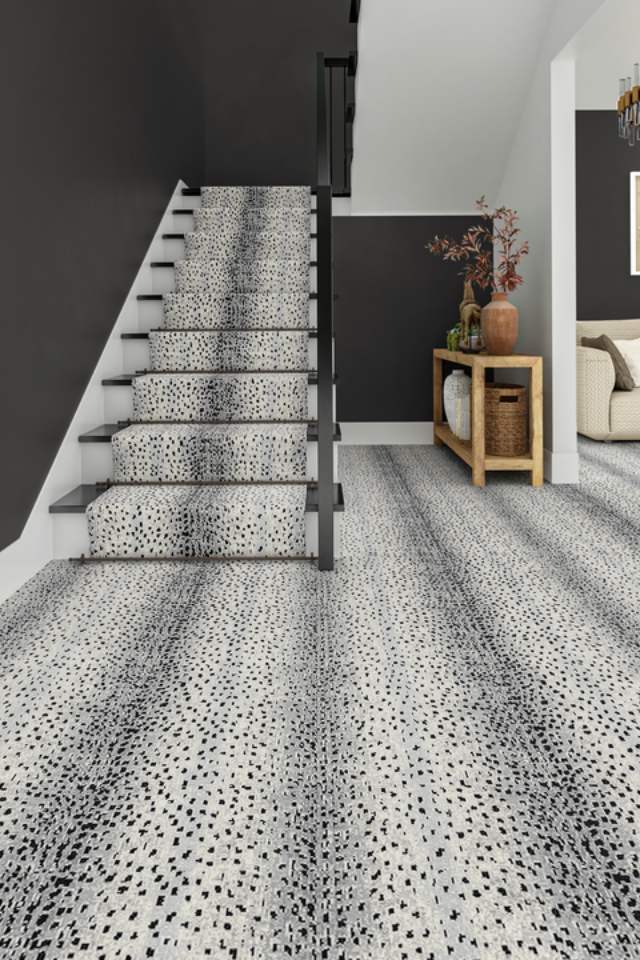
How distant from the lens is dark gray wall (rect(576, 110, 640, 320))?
19.2 feet

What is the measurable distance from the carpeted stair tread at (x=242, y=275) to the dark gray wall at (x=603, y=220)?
9.77 feet

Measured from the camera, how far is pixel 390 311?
5457 millimetres

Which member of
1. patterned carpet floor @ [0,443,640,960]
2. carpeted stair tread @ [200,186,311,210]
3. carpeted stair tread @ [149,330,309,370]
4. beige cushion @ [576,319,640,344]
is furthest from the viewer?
beige cushion @ [576,319,640,344]

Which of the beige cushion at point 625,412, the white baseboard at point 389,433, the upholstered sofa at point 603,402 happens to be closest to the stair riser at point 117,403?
the white baseboard at point 389,433

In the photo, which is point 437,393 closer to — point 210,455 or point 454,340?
point 454,340

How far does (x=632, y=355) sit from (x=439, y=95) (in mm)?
2086

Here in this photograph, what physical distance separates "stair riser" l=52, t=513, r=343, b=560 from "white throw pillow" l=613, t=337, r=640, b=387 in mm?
3396

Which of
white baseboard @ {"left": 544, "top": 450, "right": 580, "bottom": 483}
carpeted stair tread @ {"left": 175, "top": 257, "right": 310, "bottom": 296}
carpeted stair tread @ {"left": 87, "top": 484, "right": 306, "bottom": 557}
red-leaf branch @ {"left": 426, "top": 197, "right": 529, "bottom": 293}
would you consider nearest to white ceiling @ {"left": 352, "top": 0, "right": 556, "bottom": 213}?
red-leaf branch @ {"left": 426, "top": 197, "right": 529, "bottom": 293}

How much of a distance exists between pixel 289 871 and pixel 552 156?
3.59 m

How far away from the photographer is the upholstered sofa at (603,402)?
5000 millimetres

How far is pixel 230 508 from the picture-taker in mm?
2504

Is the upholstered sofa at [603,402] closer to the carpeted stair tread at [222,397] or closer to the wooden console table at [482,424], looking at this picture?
the wooden console table at [482,424]

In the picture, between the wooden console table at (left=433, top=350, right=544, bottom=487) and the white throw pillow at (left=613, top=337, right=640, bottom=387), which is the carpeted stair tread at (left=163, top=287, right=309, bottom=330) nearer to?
the wooden console table at (left=433, top=350, right=544, bottom=487)

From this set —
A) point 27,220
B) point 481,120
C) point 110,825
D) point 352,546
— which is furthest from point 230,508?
point 481,120
